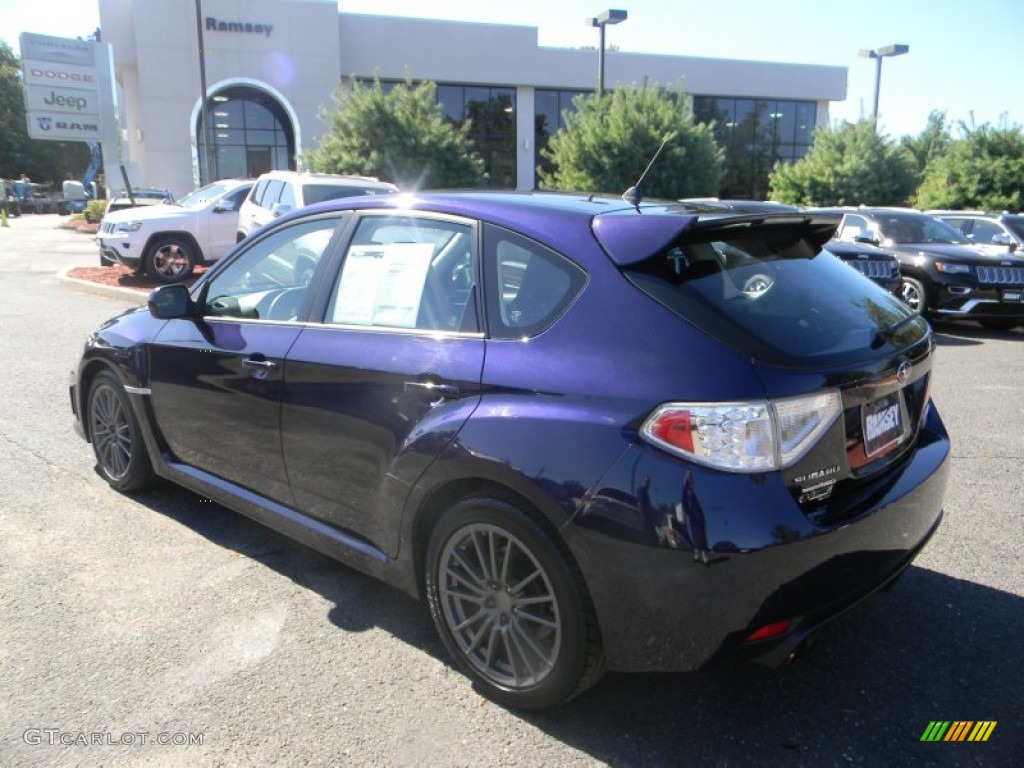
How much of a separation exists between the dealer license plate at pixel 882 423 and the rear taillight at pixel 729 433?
442mm

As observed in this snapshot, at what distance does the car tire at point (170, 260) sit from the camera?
1398 centimetres

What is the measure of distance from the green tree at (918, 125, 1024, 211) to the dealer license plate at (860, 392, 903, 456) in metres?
24.1

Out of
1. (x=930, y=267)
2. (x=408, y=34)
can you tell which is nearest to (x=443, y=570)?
(x=930, y=267)

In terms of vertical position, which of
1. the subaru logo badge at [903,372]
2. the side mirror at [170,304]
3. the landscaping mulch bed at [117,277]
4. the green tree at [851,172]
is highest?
the green tree at [851,172]

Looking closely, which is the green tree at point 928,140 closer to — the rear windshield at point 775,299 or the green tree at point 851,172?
the green tree at point 851,172

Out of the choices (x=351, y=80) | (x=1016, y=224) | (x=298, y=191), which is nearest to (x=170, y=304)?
(x=298, y=191)

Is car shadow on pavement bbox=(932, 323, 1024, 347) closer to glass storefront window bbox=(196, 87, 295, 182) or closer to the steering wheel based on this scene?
the steering wheel

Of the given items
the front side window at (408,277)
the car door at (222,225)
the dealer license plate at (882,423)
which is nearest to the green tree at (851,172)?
the car door at (222,225)

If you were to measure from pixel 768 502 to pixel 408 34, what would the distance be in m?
36.3

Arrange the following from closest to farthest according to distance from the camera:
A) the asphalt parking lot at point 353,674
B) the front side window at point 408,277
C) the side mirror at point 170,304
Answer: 1. the asphalt parking lot at point 353,674
2. the front side window at point 408,277
3. the side mirror at point 170,304

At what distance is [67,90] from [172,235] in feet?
87.9

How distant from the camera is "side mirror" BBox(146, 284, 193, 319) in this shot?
3.91 metres

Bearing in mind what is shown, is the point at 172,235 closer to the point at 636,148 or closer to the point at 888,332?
the point at 636,148

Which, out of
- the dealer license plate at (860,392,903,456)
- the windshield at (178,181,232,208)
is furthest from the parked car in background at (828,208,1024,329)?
the windshield at (178,181,232,208)
